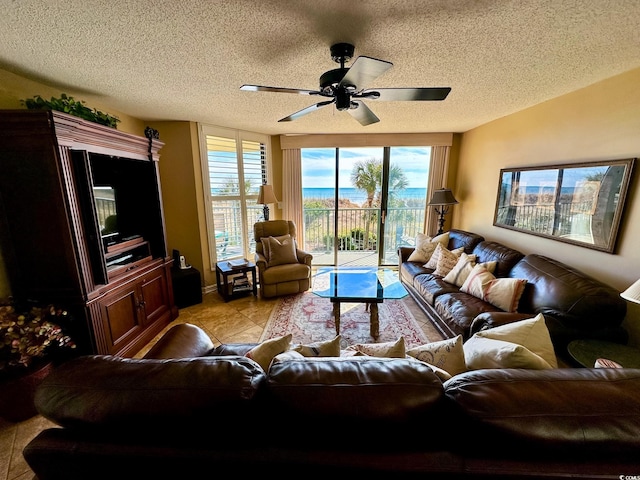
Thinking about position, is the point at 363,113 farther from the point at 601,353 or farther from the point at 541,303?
the point at 601,353

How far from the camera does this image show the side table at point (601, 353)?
146cm

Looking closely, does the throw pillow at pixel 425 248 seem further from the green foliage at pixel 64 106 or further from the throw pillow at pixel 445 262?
the green foliage at pixel 64 106

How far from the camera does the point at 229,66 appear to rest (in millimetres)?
1819

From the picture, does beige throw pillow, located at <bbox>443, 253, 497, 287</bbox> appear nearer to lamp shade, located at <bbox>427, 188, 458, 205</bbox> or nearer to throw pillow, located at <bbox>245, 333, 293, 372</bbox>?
lamp shade, located at <bbox>427, 188, 458, 205</bbox>

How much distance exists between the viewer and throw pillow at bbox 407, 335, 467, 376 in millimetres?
1136

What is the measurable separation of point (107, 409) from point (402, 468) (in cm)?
85

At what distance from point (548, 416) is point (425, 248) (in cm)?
307

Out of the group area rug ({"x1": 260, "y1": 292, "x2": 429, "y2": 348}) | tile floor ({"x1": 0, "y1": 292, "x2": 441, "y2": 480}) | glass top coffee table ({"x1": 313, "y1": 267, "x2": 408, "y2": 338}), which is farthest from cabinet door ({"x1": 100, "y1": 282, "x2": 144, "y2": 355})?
glass top coffee table ({"x1": 313, "y1": 267, "x2": 408, "y2": 338})

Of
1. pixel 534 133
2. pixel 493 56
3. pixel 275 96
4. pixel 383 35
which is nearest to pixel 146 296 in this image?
pixel 275 96

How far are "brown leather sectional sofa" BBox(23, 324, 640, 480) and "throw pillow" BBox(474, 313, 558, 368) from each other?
0.37m

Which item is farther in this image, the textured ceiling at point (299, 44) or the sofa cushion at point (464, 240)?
the sofa cushion at point (464, 240)

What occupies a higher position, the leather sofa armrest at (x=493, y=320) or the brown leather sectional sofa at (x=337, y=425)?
the brown leather sectional sofa at (x=337, y=425)

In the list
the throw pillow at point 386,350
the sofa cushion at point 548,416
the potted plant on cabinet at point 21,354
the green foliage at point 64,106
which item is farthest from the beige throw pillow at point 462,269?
the green foliage at point 64,106

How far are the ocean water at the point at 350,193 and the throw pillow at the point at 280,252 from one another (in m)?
1.29
